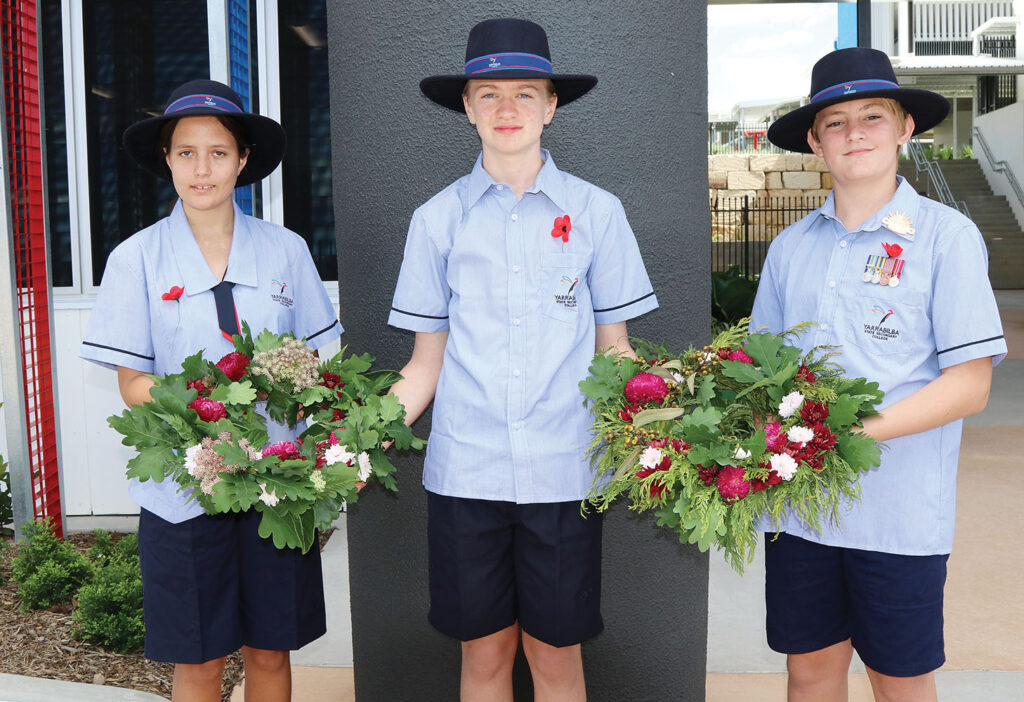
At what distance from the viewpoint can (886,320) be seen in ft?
7.55

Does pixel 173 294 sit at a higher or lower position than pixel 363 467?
higher

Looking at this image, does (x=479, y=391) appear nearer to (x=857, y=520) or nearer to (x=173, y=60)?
(x=857, y=520)

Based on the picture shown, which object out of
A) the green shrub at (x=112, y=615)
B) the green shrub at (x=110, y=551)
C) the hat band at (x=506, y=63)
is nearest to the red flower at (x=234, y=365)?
the hat band at (x=506, y=63)

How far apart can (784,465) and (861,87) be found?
965mm

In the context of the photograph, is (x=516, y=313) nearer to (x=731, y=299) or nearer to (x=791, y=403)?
(x=791, y=403)

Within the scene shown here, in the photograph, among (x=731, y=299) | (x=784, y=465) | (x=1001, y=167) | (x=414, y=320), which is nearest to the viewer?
(x=784, y=465)

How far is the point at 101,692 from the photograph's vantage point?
1578 mm

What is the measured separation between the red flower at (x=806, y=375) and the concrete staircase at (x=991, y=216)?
2215cm

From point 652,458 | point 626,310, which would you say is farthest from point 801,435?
point 626,310

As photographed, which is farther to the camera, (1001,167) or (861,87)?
(1001,167)

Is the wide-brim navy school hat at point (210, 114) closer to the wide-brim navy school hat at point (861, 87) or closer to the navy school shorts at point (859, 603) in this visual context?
the wide-brim navy school hat at point (861, 87)

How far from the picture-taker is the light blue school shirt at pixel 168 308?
2.49 metres

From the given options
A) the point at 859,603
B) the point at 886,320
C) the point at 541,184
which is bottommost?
the point at 859,603

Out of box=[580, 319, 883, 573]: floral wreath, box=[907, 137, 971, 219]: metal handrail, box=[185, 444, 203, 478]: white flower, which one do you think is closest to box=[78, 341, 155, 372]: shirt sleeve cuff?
box=[185, 444, 203, 478]: white flower
